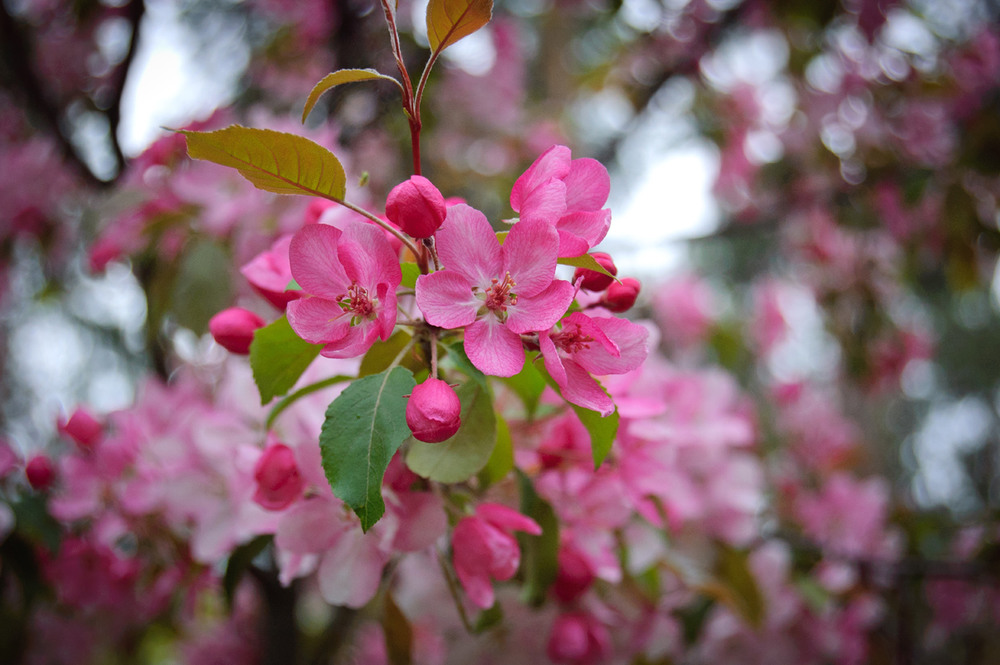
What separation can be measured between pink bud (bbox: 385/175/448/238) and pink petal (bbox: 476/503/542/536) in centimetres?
23

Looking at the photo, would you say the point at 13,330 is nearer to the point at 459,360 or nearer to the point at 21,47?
the point at 21,47

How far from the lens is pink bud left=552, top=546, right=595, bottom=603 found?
1.97 feet

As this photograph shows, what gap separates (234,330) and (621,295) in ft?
0.97

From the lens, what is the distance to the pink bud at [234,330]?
482mm

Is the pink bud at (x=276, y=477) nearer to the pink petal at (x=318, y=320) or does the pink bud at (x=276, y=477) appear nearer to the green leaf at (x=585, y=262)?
the pink petal at (x=318, y=320)

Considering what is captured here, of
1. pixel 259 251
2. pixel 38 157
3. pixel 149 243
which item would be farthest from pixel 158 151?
pixel 38 157

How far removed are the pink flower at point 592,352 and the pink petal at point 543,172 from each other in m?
0.09

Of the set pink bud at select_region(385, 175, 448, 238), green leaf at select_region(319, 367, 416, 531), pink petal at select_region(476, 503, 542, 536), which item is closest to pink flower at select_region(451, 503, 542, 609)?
pink petal at select_region(476, 503, 542, 536)

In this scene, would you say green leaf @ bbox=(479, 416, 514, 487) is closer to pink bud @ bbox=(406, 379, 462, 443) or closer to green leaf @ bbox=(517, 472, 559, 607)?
green leaf @ bbox=(517, 472, 559, 607)

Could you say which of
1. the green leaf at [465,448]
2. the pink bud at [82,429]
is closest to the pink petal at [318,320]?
the green leaf at [465,448]

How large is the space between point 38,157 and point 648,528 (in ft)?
4.74

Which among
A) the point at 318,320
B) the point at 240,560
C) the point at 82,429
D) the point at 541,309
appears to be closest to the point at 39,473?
the point at 82,429

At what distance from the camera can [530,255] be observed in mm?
395

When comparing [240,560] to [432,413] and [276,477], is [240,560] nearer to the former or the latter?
[276,477]
